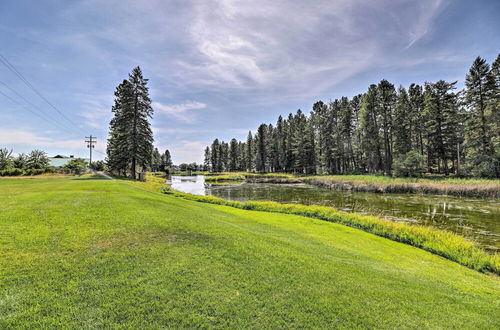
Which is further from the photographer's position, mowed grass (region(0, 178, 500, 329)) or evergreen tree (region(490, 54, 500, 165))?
evergreen tree (region(490, 54, 500, 165))

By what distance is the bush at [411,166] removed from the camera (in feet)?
117

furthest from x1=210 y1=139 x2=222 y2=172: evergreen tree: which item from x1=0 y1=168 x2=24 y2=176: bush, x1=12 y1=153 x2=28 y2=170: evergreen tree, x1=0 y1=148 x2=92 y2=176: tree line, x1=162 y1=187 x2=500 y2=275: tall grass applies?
x1=162 y1=187 x2=500 y2=275: tall grass

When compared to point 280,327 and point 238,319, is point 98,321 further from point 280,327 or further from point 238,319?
point 280,327

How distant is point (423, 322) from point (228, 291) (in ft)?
11.2

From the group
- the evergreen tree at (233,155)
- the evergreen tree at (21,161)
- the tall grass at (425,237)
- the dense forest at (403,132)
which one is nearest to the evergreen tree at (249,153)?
the evergreen tree at (233,155)

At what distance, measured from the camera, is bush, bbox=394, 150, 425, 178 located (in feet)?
117

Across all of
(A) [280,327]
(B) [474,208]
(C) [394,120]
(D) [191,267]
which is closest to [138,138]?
(D) [191,267]

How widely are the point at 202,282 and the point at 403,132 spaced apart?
56.9m

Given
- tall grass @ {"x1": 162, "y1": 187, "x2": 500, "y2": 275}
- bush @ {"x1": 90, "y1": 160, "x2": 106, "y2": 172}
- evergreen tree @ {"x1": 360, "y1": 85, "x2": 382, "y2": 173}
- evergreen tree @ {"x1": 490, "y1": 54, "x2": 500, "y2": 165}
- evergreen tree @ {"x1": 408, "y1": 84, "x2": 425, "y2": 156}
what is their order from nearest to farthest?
tall grass @ {"x1": 162, "y1": 187, "x2": 500, "y2": 275} → evergreen tree @ {"x1": 490, "y1": 54, "x2": 500, "y2": 165} → evergreen tree @ {"x1": 408, "y1": 84, "x2": 425, "y2": 156} → evergreen tree @ {"x1": 360, "y1": 85, "x2": 382, "y2": 173} → bush @ {"x1": 90, "y1": 160, "x2": 106, "y2": 172}

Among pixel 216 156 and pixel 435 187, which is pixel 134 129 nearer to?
pixel 435 187

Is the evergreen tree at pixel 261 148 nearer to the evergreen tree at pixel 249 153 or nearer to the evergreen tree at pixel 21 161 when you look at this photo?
the evergreen tree at pixel 249 153

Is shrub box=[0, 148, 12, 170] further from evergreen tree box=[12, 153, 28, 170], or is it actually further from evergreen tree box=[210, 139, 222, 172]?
evergreen tree box=[210, 139, 222, 172]

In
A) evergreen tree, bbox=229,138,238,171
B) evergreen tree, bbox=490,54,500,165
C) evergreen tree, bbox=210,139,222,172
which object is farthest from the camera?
evergreen tree, bbox=210,139,222,172

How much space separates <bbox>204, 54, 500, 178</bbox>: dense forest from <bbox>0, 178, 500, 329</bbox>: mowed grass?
37029 millimetres
